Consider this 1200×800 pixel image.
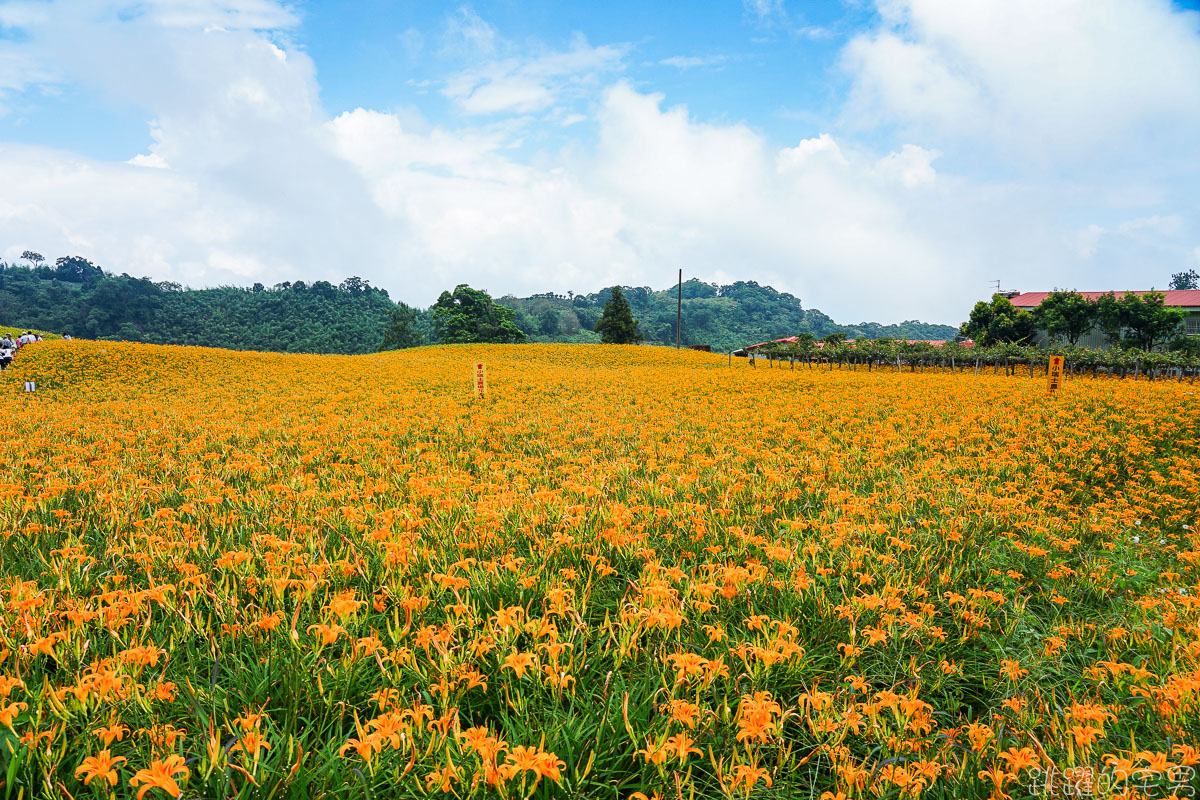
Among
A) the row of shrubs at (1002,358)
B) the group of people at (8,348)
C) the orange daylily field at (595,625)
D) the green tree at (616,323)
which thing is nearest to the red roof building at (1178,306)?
the row of shrubs at (1002,358)

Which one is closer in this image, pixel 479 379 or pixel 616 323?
pixel 479 379

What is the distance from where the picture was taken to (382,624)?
89.5 inches

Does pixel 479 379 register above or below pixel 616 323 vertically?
below

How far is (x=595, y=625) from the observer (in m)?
2.41

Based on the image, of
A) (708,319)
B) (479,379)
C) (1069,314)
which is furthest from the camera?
(708,319)

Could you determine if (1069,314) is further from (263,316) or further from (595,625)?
(263,316)

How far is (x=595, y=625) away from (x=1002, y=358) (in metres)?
30.9

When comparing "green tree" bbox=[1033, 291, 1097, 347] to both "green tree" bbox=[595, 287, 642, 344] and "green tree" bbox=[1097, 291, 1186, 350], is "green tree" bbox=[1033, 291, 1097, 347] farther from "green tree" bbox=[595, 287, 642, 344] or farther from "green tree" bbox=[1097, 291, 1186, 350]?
"green tree" bbox=[595, 287, 642, 344]

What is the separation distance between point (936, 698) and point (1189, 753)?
0.79m

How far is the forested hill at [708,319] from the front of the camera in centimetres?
8136

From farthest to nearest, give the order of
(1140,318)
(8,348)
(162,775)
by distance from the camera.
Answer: (1140,318) < (8,348) < (162,775)

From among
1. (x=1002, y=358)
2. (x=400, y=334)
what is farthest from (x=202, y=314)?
(x=1002, y=358)

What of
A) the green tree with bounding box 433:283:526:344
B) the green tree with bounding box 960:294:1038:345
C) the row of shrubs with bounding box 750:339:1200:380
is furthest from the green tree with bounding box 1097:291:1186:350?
the green tree with bounding box 433:283:526:344

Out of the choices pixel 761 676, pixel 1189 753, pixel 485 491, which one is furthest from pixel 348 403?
pixel 1189 753
